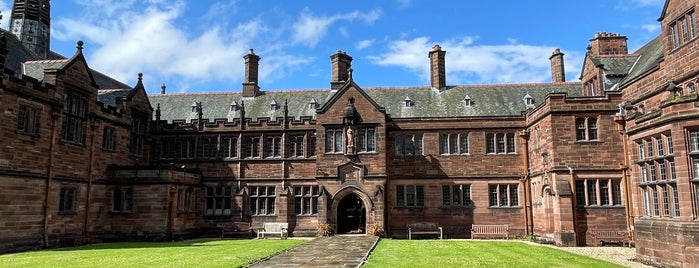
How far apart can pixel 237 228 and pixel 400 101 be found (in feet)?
46.4

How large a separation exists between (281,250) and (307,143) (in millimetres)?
12985

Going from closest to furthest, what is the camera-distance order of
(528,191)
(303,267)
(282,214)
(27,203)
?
1. (303,267)
2. (27,203)
3. (528,191)
4. (282,214)

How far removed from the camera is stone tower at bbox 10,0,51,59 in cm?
5359

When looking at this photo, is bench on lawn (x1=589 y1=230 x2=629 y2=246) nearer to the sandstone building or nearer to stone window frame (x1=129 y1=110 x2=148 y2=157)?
the sandstone building

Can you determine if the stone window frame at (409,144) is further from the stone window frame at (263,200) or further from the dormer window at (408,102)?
the stone window frame at (263,200)

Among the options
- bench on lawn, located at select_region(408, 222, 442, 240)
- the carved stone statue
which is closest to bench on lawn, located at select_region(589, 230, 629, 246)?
bench on lawn, located at select_region(408, 222, 442, 240)

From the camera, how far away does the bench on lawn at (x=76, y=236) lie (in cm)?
2595

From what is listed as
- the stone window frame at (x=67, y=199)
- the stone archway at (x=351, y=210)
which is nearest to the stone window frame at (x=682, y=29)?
the stone archway at (x=351, y=210)

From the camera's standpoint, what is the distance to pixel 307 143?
111 ft

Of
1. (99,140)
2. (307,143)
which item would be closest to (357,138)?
(307,143)

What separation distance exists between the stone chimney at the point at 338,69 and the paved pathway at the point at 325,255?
1487 cm

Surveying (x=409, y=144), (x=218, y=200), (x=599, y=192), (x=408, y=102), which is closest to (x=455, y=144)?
(x=409, y=144)

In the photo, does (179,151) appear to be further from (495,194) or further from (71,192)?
(495,194)

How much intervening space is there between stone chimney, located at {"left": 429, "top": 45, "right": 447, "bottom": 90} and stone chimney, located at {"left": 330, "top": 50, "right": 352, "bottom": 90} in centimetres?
632
